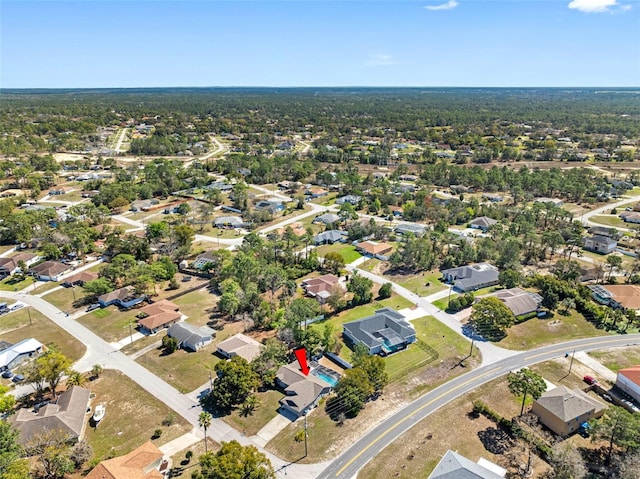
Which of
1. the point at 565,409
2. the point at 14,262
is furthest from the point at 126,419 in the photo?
the point at 14,262

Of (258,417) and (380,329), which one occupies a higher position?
(380,329)

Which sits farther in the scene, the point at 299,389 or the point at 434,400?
the point at 434,400

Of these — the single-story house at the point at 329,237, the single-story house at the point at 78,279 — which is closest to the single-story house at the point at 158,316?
the single-story house at the point at 78,279

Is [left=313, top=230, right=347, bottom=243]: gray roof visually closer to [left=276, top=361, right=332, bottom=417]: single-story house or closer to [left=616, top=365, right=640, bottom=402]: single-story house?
[left=276, top=361, right=332, bottom=417]: single-story house

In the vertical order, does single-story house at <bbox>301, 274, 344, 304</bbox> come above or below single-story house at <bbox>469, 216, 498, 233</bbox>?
below

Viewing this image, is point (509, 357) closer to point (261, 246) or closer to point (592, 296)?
point (592, 296)

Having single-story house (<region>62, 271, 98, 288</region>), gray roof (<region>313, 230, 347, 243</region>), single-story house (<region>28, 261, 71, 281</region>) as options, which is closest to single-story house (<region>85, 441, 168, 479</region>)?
single-story house (<region>62, 271, 98, 288</region>)

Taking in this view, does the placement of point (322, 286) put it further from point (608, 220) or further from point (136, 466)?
point (608, 220)
